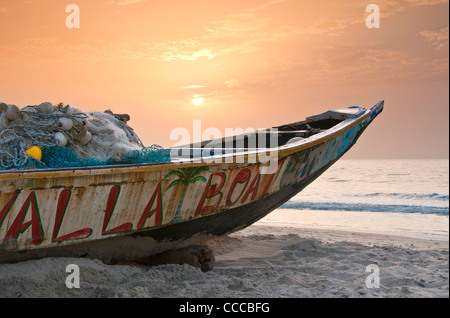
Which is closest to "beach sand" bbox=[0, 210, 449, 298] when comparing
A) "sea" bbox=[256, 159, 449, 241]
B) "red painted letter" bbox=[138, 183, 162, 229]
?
"red painted letter" bbox=[138, 183, 162, 229]

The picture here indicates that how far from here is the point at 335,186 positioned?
20.2 metres

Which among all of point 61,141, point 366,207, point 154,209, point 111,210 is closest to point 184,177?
point 154,209

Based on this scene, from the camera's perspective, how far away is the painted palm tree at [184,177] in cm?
390

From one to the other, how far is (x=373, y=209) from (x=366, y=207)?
1.48 ft

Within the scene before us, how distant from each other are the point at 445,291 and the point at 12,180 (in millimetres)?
3831

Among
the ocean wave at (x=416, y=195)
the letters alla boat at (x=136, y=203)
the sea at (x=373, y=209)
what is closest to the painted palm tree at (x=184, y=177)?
the letters alla boat at (x=136, y=203)

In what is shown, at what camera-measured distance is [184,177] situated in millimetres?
3977

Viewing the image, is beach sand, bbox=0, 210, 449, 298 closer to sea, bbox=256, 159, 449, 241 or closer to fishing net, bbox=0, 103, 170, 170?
fishing net, bbox=0, 103, 170, 170

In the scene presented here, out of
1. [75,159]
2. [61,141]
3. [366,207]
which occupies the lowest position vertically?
[366,207]

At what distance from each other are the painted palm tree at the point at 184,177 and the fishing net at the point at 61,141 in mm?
227

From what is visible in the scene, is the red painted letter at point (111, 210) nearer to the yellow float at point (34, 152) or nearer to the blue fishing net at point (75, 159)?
the blue fishing net at point (75, 159)

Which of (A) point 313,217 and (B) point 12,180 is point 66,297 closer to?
(B) point 12,180

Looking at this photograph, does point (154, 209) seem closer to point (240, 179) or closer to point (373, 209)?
point (240, 179)

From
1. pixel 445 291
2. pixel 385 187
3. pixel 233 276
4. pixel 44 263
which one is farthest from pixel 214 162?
pixel 385 187
